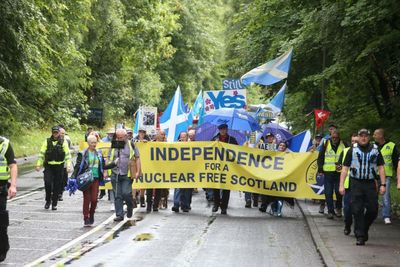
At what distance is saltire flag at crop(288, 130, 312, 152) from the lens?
1822cm

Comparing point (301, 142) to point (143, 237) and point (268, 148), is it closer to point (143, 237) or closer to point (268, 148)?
point (268, 148)

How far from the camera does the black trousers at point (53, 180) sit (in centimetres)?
1460

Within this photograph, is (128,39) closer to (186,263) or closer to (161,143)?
(161,143)

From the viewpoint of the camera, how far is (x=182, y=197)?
49.9 feet

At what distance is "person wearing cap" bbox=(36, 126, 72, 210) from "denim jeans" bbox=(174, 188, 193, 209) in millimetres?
2511

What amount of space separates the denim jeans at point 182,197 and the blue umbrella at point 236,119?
4.87 m

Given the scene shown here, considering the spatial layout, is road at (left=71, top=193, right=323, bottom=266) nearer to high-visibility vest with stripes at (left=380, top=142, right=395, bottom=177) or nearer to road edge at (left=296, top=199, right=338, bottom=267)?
road edge at (left=296, top=199, right=338, bottom=267)

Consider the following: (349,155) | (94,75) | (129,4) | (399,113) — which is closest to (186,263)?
(349,155)

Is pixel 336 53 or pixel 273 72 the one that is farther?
pixel 273 72

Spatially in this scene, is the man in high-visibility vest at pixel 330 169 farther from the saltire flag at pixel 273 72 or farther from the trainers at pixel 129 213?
the trainers at pixel 129 213

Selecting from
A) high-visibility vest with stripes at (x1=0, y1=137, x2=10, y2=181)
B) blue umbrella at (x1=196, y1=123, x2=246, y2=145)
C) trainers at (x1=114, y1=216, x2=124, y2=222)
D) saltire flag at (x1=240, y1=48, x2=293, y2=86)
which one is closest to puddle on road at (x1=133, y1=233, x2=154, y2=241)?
trainers at (x1=114, y1=216, x2=124, y2=222)

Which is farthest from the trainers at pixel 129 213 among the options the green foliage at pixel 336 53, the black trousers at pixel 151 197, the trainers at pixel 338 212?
the green foliage at pixel 336 53

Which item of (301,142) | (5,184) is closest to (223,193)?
(301,142)

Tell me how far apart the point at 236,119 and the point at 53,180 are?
268 inches
